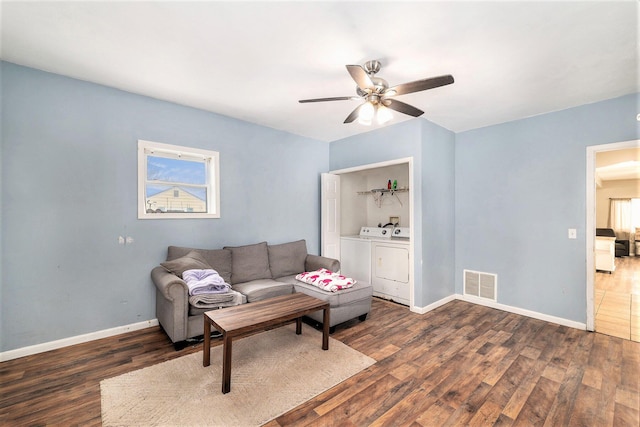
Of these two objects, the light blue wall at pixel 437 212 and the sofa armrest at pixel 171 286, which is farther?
the light blue wall at pixel 437 212

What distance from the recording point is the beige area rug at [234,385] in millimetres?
1771

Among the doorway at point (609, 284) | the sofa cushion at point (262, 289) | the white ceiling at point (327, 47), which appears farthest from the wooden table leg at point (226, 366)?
the doorway at point (609, 284)

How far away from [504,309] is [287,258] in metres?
3.21

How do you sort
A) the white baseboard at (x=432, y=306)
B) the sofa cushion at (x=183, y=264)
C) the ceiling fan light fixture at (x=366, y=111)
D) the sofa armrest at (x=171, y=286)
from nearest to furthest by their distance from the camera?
the ceiling fan light fixture at (x=366, y=111), the sofa armrest at (x=171, y=286), the sofa cushion at (x=183, y=264), the white baseboard at (x=432, y=306)

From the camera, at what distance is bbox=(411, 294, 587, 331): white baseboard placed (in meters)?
3.27

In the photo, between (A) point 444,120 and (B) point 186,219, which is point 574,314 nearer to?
(A) point 444,120

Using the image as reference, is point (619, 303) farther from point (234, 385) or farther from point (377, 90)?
point (234, 385)

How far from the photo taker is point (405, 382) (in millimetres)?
2168

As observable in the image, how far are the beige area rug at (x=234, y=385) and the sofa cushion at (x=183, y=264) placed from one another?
2.88ft

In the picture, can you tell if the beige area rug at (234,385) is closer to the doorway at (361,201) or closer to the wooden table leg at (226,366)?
the wooden table leg at (226,366)

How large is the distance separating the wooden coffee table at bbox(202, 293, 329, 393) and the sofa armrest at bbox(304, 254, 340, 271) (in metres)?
1.07

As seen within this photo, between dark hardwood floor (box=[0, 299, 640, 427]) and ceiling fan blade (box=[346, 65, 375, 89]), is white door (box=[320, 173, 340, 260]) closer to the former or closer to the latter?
dark hardwood floor (box=[0, 299, 640, 427])

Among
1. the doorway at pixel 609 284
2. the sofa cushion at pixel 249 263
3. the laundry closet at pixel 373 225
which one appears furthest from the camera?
the laundry closet at pixel 373 225

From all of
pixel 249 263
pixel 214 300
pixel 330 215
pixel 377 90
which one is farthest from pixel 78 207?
pixel 330 215
